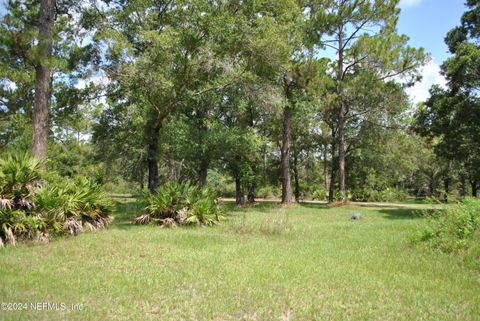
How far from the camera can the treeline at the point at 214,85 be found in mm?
14031

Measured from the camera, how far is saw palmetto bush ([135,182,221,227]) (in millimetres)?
12742

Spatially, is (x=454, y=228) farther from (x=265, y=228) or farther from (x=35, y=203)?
(x=35, y=203)

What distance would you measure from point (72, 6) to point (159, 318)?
15.1 metres

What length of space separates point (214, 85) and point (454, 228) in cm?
1043

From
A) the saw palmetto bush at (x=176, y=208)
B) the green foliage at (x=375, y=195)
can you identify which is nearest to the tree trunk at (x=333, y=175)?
Answer: the green foliage at (x=375, y=195)

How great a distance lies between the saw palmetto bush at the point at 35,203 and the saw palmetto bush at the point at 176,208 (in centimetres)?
229

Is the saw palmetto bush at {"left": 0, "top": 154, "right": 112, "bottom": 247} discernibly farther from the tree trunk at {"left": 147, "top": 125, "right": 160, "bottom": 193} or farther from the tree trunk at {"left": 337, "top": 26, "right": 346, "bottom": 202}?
the tree trunk at {"left": 337, "top": 26, "right": 346, "bottom": 202}

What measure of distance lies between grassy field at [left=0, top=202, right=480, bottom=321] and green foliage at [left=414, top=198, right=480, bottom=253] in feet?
1.41

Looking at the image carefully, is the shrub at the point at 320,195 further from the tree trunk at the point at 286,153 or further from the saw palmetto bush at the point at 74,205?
the saw palmetto bush at the point at 74,205

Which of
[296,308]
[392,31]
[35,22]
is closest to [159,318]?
[296,308]

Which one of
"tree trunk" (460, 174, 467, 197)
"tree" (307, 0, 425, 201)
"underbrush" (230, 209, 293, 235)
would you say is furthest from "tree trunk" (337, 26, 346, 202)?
"tree trunk" (460, 174, 467, 197)

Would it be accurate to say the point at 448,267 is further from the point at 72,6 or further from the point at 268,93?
the point at 72,6

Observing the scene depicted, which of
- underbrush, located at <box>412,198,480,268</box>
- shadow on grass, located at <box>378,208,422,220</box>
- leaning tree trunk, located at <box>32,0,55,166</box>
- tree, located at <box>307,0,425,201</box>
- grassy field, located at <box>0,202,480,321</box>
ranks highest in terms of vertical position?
tree, located at <box>307,0,425,201</box>

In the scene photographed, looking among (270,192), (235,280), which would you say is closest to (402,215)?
(235,280)
